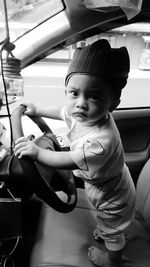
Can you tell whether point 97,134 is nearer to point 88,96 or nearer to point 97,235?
point 88,96

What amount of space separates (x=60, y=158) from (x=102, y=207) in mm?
288

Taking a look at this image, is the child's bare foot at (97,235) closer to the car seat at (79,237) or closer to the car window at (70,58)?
the car seat at (79,237)

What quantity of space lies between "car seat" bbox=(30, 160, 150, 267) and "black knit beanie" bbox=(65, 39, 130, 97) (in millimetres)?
564

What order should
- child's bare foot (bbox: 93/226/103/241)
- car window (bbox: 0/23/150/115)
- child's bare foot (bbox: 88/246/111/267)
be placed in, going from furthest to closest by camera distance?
car window (bbox: 0/23/150/115) < child's bare foot (bbox: 93/226/103/241) < child's bare foot (bbox: 88/246/111/267)

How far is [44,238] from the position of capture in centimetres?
109

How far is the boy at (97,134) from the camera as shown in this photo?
2.70 ft

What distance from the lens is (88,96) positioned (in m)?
0.83

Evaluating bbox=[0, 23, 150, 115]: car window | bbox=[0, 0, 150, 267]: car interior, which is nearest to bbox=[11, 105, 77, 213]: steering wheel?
bbox=[0, 0, 150, 267]: car interior

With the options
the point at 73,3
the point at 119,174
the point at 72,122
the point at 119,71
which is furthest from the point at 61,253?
the point at 73,3

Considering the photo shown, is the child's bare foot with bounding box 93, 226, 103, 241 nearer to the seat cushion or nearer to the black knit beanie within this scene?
the seat cushion

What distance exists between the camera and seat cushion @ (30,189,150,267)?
3.27 ft

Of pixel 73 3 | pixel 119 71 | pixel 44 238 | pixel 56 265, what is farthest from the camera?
pixel 73 3

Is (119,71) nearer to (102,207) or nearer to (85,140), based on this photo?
(85,140)

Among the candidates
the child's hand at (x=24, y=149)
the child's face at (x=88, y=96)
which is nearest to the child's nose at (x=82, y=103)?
the child's face at (x=88, y=96)
